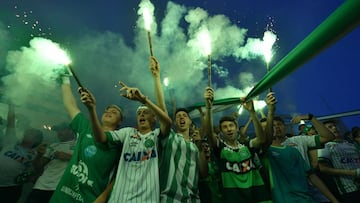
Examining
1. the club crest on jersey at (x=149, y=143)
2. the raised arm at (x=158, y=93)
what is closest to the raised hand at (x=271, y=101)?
the raised arm at (x=158, y=93)

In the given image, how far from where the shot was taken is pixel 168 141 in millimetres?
3229

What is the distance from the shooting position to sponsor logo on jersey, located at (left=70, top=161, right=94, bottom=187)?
2.99 m

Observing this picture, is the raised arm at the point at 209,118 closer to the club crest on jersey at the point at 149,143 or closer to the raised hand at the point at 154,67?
the raised hand at the point at 154,67

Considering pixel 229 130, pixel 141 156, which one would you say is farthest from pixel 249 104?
pixel 141 156

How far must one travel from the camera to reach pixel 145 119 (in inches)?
134

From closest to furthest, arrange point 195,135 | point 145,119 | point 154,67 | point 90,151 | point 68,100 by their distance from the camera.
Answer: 1. point 90,151
2. point 154,67
3. point 145,119
4. point 68,100
5. point 195,135

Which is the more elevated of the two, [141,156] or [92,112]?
[92,112]

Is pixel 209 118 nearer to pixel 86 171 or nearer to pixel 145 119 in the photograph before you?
pixel 145 119

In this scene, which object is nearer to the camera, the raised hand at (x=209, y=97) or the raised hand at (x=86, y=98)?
the raised hand at (x=86, y=98)

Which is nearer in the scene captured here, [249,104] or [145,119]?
[145,119]

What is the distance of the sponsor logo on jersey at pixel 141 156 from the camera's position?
2914 millimetres

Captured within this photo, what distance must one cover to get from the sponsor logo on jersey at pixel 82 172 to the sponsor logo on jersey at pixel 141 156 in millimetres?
539

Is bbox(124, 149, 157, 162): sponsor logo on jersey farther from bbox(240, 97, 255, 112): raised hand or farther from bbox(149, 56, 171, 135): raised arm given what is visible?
bbox(240, 97, 255, 112): raised hand

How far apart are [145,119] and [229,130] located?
137 centimetres
